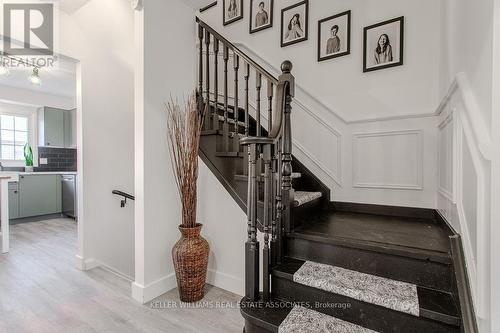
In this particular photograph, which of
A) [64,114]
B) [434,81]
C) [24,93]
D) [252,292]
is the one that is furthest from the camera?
[64,114]

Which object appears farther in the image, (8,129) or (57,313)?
(8,129)

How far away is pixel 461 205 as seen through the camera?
133 cm

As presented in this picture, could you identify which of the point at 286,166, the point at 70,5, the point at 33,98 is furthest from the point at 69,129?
the point at 286,166

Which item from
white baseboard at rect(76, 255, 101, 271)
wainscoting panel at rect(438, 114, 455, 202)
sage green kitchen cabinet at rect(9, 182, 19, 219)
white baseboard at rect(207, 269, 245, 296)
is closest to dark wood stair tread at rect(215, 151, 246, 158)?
white baseboard at rect(207, 269, 245, 296)

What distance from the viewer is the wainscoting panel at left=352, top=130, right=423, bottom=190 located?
2.24 metres

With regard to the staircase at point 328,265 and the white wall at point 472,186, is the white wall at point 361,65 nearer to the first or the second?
the white wall at point 472,186

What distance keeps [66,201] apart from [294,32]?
17.2ft

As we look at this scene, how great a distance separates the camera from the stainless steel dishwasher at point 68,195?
4980 mm

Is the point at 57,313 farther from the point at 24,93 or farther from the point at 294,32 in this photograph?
the point at 24,93

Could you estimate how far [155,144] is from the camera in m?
2.13

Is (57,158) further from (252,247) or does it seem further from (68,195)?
(252,247)

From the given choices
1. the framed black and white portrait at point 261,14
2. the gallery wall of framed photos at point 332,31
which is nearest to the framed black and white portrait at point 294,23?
the gallery wall of framed photos at point 332,31

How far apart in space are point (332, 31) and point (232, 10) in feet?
4.75

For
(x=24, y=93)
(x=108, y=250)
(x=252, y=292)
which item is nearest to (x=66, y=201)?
(x=24, y=93)
